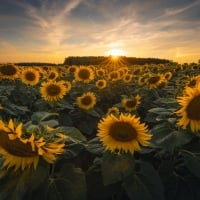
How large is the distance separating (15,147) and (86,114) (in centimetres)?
415

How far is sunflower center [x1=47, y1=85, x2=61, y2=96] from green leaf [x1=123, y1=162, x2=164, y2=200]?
4322 millimetres

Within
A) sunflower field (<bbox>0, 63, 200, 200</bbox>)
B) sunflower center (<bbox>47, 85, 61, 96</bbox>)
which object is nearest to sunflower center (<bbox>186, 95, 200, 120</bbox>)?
sunflower field (<bbox>0, 63, 200, 200</bbox>)

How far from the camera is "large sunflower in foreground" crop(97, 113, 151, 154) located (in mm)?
2914

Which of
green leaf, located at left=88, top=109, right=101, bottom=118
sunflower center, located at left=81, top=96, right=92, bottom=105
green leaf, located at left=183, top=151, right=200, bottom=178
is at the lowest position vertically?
green leaf, located at left=88, top=109, right=101, bottom=118

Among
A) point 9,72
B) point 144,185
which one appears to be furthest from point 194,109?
point 9,72

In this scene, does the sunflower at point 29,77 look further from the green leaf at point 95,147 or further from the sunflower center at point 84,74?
the green leaf at point 95,147

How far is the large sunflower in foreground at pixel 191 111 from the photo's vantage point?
10.2 feet

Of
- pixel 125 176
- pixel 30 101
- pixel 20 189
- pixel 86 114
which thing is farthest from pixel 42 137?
pixel 30 101

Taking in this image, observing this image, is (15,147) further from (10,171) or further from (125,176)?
(125,176)

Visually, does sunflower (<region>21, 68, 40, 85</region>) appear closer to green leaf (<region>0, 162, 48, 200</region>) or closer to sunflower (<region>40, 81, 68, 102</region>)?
sunflower (<region>40, 81, 68, 102</region>)

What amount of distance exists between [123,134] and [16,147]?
86cm

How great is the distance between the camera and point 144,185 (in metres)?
2.84

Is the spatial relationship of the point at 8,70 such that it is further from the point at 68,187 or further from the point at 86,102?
the point at 68,187

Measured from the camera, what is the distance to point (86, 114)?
6.69 meters
